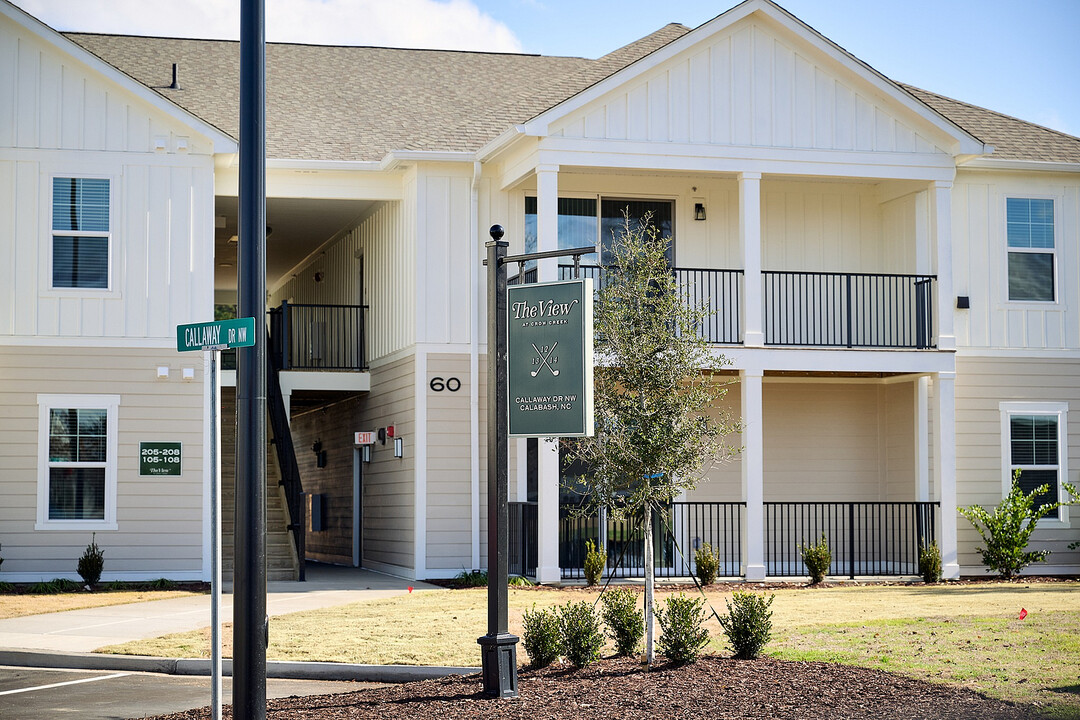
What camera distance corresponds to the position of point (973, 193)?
19.7 meters

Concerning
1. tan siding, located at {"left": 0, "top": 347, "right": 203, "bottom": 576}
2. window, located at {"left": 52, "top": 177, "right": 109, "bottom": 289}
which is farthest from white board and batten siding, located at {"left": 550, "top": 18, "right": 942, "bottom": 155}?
tan siding, located at {"left": 0, "top": 347, "right": 203, "bottom": 576}

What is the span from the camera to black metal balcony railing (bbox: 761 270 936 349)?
19766mm

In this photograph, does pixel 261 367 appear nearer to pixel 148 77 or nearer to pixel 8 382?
pixel 8 382

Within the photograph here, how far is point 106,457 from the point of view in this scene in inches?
691

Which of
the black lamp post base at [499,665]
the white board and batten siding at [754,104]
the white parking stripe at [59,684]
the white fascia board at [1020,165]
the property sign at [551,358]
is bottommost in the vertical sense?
the white parking stripe at [59,684]

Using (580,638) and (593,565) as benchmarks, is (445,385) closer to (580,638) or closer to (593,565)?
(593,565)

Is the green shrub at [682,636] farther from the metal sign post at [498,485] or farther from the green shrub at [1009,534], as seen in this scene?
the green shrub at [1009,534]

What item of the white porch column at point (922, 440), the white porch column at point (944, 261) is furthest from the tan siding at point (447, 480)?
the white porch column at point (944, 261)

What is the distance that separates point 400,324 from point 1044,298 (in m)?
10.5

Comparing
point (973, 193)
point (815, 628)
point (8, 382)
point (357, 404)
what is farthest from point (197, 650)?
point (973, 193)

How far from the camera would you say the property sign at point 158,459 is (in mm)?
17484

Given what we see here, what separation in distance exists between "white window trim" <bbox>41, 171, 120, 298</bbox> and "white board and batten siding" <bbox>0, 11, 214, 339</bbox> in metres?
0.01

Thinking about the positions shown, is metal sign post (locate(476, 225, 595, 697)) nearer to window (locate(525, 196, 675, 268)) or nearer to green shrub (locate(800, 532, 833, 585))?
green shrub (locate(800, 532, 833, 585))

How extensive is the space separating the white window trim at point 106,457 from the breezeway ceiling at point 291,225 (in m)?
3.45
